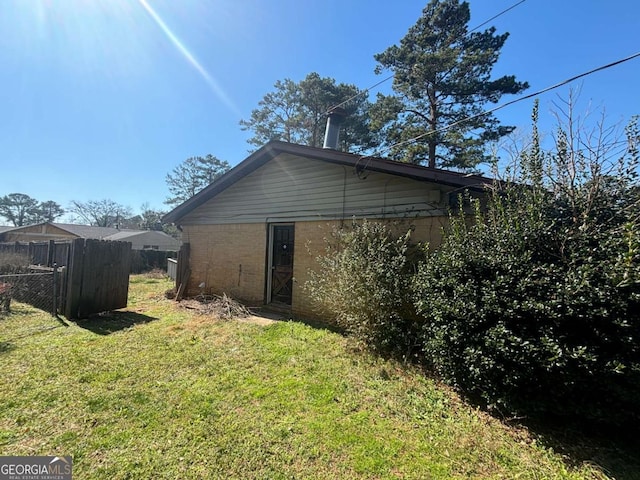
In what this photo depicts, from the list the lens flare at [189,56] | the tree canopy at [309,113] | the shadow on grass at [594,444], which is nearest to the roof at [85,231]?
the tree canopy at [309,113]

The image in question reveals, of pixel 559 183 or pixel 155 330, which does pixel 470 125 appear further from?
pixel 155 330

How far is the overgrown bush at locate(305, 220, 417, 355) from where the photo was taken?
457cm

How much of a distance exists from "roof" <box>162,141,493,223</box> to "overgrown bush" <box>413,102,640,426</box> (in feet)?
2.76

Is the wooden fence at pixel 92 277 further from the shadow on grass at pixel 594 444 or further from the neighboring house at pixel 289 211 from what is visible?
the shadow on grass at pixel 594 444

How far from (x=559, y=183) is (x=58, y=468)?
18.8 feet

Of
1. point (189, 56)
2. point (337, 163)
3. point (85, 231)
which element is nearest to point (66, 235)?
point (85, 231)

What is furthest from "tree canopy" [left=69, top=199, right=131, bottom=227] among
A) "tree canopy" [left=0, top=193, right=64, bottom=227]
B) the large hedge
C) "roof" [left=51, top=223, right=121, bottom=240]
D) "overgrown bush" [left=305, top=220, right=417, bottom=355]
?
the large hedge

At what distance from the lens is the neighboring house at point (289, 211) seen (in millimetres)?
5371

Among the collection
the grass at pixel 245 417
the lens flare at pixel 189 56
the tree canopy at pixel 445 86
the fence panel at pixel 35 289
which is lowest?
the grass at pixel 245 417

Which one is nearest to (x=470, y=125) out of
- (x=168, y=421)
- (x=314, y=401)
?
(x=314, y=401)

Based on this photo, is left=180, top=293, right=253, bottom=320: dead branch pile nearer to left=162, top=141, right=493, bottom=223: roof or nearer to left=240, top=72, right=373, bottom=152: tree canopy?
left=162, top=141, right=493, bottom=223: roof

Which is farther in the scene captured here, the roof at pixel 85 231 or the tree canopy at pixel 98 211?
the tree canopy at pixel 98 211

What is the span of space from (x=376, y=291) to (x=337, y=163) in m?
3.21

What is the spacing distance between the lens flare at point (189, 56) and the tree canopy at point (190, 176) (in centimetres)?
2662
